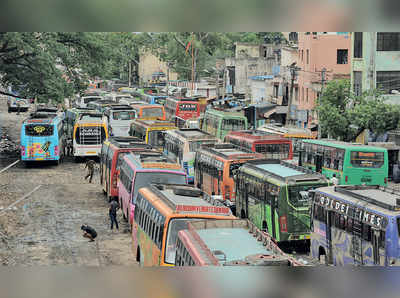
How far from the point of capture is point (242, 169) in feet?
72.9

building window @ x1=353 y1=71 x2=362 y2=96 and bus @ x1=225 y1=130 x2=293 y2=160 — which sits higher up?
building window @ x1=353 y1=71 x2=362 y2=96

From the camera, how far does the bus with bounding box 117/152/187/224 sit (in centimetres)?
2070

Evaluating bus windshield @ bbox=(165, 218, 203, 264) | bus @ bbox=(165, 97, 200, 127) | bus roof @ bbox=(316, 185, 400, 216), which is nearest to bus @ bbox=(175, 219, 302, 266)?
bus windshield @ bbox=(165, 218, 203, 264)

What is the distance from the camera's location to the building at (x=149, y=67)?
114438mm

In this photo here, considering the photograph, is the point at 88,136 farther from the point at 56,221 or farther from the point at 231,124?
the point at 56,221

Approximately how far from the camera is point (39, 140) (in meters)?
37.3

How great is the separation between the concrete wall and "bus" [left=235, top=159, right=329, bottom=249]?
94731 millimetres

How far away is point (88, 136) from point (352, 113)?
14.4 m

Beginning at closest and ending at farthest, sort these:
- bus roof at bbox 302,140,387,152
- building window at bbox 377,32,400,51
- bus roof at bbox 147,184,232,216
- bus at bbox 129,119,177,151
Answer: bus roof at bbox 147,184,232,216
bus roof at bbox 302,140,387,152
bus at bbox 129,119,177,151
building window at bbox 377,32,400,51

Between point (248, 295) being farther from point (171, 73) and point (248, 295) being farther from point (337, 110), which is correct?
point (171, 73)

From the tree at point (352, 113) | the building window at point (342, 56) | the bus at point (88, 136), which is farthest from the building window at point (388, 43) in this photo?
the bus at point (88, 136)

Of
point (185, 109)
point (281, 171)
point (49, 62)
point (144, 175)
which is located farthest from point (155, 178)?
point (185, 109)

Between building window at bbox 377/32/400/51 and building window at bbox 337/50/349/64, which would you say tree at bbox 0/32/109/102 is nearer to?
building window at bbox 377/32/400/51
